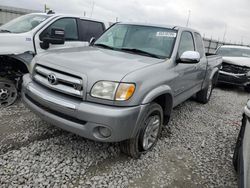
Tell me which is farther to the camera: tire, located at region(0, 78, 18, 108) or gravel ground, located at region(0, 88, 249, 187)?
tire, located at region(0, 78, 18, 108)

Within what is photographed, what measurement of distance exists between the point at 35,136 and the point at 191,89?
306cm

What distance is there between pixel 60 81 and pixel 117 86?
0.74 m

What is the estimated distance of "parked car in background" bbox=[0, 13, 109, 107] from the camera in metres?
4.17

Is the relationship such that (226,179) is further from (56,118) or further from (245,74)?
(245,74)

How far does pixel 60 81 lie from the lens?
2.66m

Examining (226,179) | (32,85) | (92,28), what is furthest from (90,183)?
(92,28)

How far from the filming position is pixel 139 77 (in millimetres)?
2564

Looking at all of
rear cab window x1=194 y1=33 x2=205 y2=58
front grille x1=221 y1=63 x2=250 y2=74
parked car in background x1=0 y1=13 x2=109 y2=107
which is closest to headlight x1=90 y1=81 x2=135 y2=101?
parked car in background x1=0 y1=13 x2=109 y2=107

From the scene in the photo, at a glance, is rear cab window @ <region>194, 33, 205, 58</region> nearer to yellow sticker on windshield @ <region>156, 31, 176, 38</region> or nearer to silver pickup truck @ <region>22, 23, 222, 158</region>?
silver pickup truck @ <region>22, 23, 222, 158</region>

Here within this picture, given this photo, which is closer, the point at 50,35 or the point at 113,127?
the point at 113,127

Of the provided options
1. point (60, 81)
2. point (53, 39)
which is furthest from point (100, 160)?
point (53, 39)

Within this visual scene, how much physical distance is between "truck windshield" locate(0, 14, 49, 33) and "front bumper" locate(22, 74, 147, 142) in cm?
255

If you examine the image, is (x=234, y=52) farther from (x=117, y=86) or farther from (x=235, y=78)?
(x=117, y=86)

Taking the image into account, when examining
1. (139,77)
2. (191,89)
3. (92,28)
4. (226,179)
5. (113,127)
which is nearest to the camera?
(113,127)
